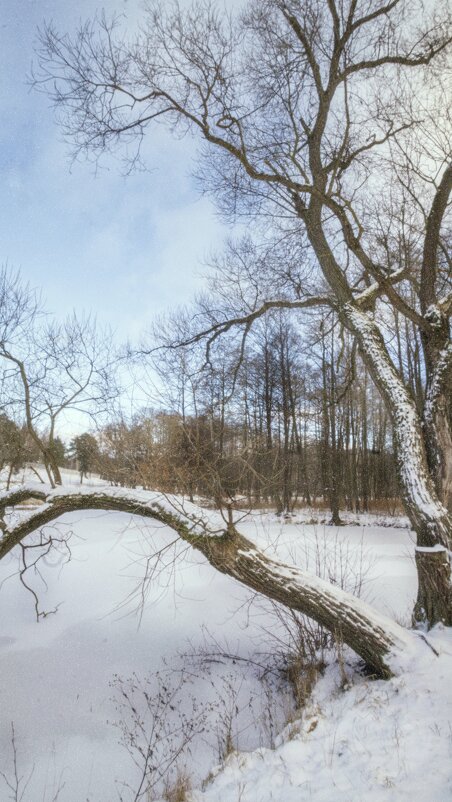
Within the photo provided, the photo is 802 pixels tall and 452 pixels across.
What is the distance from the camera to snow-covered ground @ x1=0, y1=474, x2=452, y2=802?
8.81 feet

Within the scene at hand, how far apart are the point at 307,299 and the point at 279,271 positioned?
33.9 inches

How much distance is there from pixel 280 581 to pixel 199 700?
7.30 feet

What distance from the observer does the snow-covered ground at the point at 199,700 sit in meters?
2.69

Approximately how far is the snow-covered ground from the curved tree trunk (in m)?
0.24

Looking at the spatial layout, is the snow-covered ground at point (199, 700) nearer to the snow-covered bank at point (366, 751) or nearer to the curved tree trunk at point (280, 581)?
the snow-covered bank at point (366, 751)

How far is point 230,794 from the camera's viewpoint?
110 inches

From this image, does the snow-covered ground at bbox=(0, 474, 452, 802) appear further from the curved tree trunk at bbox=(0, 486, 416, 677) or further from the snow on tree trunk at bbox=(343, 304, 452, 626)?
the snow on tree trunk at bbox=(343, 304, 452, 626)

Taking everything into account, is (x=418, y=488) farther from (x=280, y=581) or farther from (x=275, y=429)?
(x=275, y=429)

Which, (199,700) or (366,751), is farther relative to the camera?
(199,700)

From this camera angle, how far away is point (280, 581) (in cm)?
378

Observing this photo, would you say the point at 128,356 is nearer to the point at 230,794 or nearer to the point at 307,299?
the point at 307,299

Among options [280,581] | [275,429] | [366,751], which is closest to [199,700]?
[280,581]

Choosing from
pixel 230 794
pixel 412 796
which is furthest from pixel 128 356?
pixel 412 796

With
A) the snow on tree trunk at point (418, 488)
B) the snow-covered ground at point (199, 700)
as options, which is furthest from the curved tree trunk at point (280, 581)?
the snow on tree trunk at point (418, 488)
